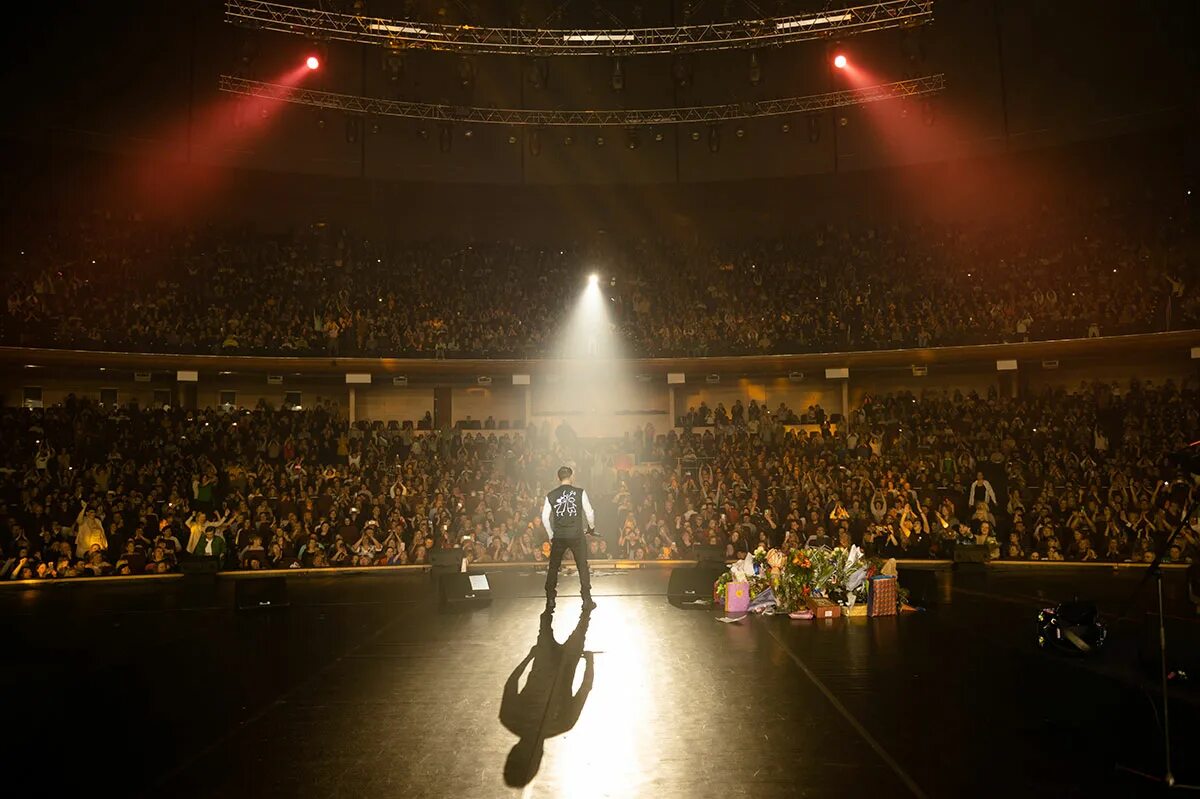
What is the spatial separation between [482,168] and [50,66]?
1224 centimetres

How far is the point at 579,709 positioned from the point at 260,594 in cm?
676

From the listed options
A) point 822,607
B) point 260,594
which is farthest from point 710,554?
point 260,594

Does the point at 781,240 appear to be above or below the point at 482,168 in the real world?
below

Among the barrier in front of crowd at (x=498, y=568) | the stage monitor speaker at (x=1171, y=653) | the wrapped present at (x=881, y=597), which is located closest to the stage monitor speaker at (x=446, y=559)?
the barrier in front of crowd at (x=498, y=568)

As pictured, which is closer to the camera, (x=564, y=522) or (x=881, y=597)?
(x=564, y=522)

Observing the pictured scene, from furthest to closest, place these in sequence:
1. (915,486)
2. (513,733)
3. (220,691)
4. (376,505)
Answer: (915,486) < (376,505) < (220,691) < (513,733)

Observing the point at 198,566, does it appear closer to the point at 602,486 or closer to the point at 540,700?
the point at 540,700

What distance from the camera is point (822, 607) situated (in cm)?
1037

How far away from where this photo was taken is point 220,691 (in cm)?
705

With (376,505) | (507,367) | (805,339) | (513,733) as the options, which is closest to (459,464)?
(376,505)

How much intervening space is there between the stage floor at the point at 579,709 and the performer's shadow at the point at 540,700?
27 millimetres

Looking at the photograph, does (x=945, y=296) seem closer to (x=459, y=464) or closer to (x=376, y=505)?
(x=459, y=464)

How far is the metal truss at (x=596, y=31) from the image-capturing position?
60.8ft

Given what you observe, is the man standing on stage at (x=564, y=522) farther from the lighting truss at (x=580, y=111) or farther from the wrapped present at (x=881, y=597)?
the lighting truss at (x=580, y=111)
